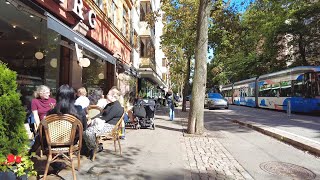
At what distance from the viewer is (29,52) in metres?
13.3

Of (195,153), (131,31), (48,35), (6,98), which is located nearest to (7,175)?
(6,98)

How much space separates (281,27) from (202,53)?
86.4 feet

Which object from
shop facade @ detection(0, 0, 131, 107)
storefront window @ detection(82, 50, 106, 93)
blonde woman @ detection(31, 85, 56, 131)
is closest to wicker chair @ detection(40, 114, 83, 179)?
blonde woman @ detection(31, 85, 56, 131)

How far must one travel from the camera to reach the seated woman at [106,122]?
22.2 ft

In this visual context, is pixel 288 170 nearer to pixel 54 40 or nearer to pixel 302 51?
pixel 54 40

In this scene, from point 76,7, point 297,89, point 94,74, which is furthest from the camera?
point 297,89

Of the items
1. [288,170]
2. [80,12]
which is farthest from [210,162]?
[80,12]

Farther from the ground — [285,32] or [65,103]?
[285,32]

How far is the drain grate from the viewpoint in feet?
19.9

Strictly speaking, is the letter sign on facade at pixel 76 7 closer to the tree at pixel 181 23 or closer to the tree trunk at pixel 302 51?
the tree at pixel 181 23

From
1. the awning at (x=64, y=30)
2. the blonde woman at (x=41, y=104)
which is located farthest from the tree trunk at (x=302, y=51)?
the blonde woman at (x=41, y=104)

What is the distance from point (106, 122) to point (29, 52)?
7.66 metres

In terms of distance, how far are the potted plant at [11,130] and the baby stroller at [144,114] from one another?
836 cm

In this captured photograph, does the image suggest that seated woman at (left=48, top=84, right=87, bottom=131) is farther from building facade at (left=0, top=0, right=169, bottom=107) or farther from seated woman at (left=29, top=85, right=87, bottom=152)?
building facade at (left=0, top=0, right=169, bottom=107)
